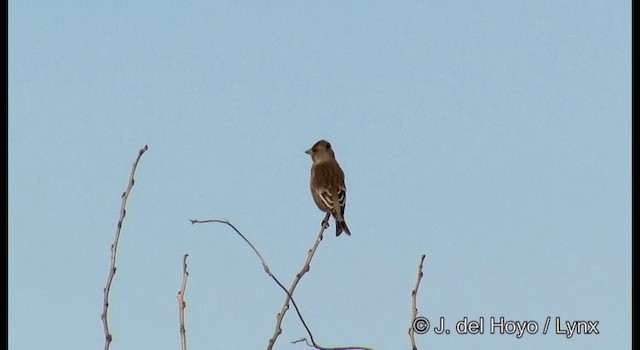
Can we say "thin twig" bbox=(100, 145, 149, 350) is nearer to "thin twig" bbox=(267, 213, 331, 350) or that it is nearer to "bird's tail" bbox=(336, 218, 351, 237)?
"thin twig" bbox=(267, 213, 331, 350)

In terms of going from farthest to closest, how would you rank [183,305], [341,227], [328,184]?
[328,184] < [341,227] < [183,305]

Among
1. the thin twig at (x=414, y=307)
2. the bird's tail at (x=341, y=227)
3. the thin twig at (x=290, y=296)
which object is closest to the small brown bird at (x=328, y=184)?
the bird's tail at (x=341, y=227)

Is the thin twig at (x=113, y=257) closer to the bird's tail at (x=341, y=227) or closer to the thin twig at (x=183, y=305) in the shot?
the thin twig at (x=183, y=305)

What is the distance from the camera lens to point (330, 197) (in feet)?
30.2

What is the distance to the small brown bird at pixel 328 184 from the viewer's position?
29.8 ft

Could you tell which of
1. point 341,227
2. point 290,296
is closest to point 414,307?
point 290,296

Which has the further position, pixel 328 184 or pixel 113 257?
pixel 328 184

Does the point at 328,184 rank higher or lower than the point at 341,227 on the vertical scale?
higher

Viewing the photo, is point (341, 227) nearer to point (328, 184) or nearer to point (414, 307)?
point (328, 184)

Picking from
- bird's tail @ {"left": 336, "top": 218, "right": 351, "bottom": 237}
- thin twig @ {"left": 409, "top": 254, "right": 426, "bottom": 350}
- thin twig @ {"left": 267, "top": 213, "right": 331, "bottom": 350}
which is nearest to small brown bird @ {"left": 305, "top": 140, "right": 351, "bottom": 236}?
bird's tail @ {"left": 336, "top": 218, "right": 351, "bottom": 237}

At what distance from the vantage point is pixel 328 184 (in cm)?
936
